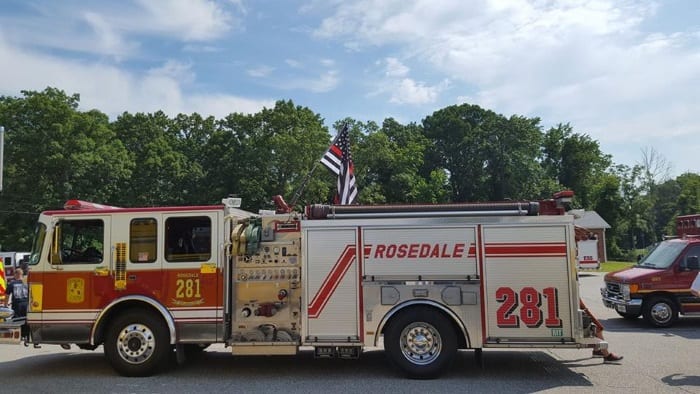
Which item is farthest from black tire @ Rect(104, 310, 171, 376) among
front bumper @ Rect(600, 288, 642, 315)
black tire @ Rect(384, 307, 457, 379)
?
front bumper @ Rect(600, 288, 642, 315)

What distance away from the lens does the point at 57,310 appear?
26.8 ft

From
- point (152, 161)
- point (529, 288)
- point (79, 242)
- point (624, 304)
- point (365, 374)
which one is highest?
point (152, 161)

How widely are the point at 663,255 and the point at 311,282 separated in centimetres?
991

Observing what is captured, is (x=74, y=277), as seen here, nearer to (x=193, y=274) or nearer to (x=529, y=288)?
(x=193, y=274)

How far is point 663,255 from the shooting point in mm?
13359

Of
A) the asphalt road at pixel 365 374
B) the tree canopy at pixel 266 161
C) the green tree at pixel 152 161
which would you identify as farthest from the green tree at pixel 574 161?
the asphalt road at pixel 365 374

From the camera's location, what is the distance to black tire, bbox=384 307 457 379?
770 cm

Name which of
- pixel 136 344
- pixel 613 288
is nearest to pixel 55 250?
pixel 136 344

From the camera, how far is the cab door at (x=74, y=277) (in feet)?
26.7

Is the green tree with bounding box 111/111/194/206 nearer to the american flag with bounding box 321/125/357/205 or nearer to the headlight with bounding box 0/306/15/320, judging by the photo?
the american flag with bounding box 321/125/357/205

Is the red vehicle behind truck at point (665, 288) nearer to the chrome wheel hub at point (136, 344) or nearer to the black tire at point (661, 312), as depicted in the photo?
the black tire at point (661, 312)

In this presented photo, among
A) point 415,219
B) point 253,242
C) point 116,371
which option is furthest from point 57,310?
point 415,219

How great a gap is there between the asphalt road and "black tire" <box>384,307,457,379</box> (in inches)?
8.3

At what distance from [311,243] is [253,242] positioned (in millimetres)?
879
